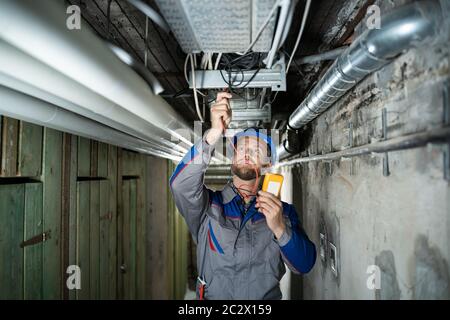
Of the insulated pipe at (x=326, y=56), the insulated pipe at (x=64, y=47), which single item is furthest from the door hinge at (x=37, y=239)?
the insulated pipe at (x=326, y=56)

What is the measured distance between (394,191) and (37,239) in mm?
1716

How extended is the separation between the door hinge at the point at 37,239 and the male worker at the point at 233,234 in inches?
33.1

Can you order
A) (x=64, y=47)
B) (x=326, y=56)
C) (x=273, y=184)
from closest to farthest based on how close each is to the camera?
1. (x=64, y=47)
2. (x=326, y=56)
3. (x=273, y=184)

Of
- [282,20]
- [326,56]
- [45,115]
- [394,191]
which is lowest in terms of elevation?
[394,191]

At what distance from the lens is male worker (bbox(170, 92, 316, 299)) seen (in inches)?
43.1

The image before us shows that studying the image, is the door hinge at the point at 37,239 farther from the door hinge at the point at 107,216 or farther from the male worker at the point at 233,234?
the male worker at the point at 233,234

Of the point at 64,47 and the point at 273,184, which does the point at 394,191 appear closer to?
the point at 273,184

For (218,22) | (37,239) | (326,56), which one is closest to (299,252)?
(326,56)

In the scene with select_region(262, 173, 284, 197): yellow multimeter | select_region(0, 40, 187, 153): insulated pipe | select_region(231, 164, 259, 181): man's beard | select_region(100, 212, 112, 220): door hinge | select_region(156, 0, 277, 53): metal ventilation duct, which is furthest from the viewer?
select_region(100, 212, 112, 220): door hinge

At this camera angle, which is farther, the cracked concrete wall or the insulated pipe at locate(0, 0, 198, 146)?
the cracked concrete wall

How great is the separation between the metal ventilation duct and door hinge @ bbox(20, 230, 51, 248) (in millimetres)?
1297

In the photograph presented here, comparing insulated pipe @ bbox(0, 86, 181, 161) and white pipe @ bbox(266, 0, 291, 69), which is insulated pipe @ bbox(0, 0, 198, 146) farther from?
white pipe @ bbox(266, 0, 291, 69)

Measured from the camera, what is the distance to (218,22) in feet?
2.38

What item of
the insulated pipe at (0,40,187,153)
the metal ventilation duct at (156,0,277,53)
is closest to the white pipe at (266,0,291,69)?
the metal ventilation duct at (156,0,277,53)
